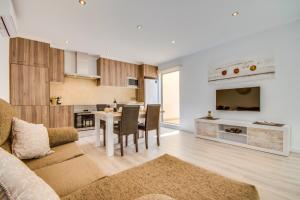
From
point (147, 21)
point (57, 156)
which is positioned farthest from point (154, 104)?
point (57, 156)

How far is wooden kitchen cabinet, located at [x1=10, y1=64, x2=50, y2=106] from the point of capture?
3137mm

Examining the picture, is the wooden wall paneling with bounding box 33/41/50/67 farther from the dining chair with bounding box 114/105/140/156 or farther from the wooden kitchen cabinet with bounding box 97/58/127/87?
the dining chair with bounding box 114/105/140/156

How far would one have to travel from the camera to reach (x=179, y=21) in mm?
2656

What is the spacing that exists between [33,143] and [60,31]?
105 inches

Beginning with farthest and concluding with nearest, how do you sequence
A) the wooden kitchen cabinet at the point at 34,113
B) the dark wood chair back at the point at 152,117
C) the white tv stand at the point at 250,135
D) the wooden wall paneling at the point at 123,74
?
the wooden wall paneling at the point at 123,74 → the wooden kitchen cabinet at the point at 34,113 → the dark wood chair back at the point at 152,117 → the white tv stand at the point at 250,135

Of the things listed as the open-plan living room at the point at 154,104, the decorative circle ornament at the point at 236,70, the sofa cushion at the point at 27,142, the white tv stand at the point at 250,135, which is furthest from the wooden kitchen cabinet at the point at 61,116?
the decorative circle ornament at the point at 236,70

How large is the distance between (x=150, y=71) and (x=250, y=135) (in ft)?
13.0

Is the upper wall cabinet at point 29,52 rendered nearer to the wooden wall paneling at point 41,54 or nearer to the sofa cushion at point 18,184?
the wooden wall paneling at point 41,54

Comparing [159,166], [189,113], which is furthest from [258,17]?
[159,166]

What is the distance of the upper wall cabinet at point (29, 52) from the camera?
316cm

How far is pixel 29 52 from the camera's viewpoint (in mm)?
3326

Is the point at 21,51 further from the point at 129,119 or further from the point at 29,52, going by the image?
the point at 129,119

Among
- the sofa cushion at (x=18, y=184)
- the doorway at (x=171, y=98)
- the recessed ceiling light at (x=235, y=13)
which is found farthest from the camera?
the doorway at (x=171, y=98)

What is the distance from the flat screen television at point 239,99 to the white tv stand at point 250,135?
425 mm
